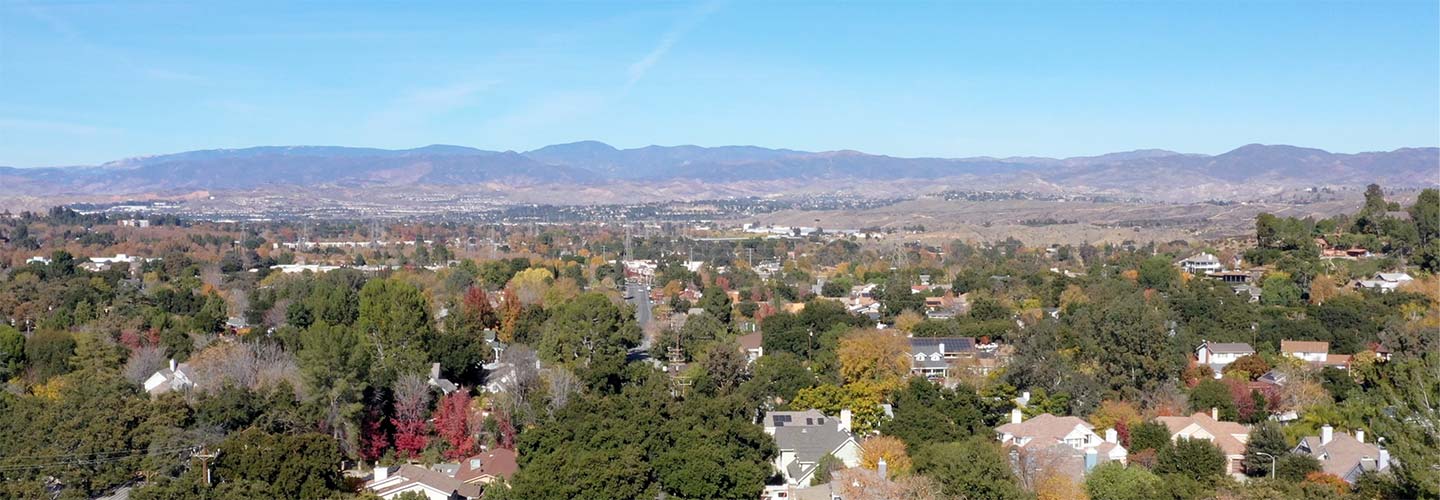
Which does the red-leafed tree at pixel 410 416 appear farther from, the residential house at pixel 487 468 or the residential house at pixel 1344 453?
the residential house at pixel 1344 453

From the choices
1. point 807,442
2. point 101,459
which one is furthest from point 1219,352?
point 101,459

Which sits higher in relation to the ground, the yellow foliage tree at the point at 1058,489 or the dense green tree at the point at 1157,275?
the yellow foliage tree at the point at 1058,489

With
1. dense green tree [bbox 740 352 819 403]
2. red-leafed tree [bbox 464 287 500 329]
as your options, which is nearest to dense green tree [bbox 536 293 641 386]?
dense green tree [bbox 740 352 819 403]

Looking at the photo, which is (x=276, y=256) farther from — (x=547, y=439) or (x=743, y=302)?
(x=547, y=439)

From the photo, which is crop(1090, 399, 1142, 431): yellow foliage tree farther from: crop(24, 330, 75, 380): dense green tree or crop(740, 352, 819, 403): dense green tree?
crop(24, 330, 75, 380): dense green tree

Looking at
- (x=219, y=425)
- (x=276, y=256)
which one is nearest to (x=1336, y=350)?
(x=219, y=425)

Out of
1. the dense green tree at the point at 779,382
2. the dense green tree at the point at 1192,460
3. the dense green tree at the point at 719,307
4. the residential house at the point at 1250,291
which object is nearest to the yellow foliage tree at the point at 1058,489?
the dense green tree at the point at 1192,460
